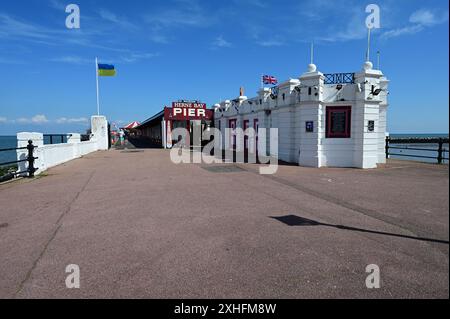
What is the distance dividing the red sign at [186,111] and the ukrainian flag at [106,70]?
8.97 meters

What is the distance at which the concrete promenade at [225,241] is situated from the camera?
2971mm

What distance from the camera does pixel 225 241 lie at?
167 inches

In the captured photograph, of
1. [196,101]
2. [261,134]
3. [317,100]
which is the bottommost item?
[261,134]

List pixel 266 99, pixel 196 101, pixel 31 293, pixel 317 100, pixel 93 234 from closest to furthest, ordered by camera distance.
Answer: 1. pixel 31 293
2. pixel 93 234
3. pixel 317 100
4. pixel 266 99
5. pixel 196 101

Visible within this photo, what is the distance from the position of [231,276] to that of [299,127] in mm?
11760

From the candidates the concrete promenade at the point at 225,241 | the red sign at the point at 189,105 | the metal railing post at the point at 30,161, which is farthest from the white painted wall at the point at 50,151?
the red sign at the point at 189,105

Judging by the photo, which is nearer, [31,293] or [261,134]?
[31,293]

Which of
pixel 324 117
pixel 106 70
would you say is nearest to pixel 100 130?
pixel 106 70

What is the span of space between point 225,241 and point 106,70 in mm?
30884

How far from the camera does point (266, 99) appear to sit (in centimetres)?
1734

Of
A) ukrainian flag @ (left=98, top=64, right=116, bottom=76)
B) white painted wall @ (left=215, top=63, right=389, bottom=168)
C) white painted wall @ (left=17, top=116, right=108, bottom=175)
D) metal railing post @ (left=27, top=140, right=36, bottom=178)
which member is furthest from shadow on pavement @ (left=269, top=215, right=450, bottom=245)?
ukrainian flag @ (left=98, top=64, right=116, bottom=76)

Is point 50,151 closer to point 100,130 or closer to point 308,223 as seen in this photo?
point 308,223

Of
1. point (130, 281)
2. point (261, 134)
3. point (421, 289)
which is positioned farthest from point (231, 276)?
point (261, 134)
